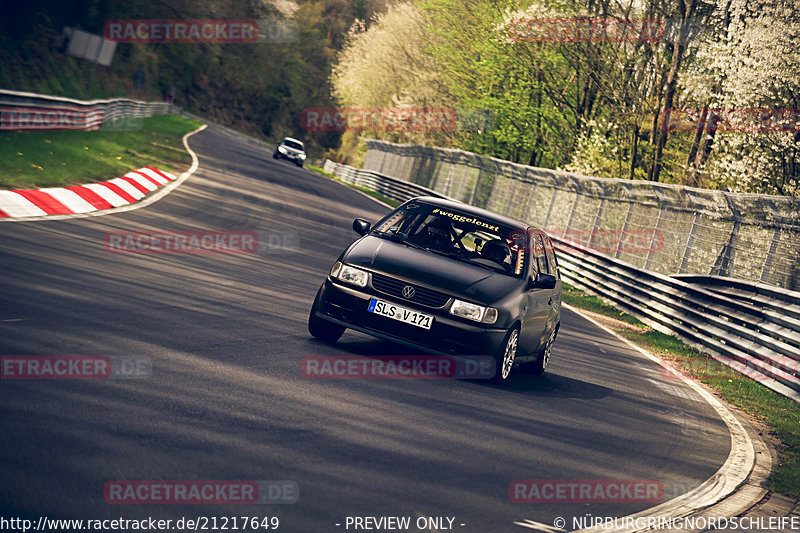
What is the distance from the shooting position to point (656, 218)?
21969 mm

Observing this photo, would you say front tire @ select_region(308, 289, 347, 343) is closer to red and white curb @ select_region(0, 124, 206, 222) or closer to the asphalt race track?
the asphalt race track

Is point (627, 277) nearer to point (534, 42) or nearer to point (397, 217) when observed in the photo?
point (397, 217)

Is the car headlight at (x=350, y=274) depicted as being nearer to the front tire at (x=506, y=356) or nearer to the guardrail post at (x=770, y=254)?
the front tire at (x=506, y=356)

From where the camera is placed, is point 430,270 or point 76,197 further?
point 76,197

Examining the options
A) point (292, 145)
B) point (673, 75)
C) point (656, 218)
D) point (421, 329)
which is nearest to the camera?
point (421, 329)

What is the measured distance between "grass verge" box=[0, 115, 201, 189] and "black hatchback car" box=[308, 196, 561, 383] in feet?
26.8

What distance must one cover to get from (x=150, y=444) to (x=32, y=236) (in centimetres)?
763

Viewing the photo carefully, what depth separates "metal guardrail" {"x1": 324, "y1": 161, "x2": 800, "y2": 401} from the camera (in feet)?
44.4

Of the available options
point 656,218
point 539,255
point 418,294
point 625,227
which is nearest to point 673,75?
point 625,227

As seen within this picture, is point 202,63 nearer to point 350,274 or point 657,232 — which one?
point 657,232

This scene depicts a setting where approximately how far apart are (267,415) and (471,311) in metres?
3.03

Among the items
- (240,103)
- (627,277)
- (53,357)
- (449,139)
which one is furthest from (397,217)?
(240,103)

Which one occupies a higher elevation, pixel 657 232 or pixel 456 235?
pixel 657 232

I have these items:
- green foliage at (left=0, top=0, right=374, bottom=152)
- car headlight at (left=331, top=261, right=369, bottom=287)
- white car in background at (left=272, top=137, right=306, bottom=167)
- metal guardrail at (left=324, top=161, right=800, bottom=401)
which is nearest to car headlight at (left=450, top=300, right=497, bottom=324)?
car headlight at (left=331, top=261, right=369, bottom=287)
